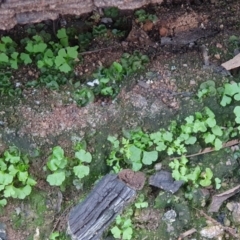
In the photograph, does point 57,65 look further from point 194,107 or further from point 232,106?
point 232,106

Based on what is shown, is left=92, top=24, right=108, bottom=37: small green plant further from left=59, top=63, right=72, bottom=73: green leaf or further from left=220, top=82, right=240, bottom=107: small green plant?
left=220, top=82, right=240, bottom=107: small green plant

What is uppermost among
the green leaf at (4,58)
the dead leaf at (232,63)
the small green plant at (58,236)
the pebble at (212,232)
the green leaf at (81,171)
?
the green leaf at (4,58)

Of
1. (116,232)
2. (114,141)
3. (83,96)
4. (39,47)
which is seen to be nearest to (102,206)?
(116,232)

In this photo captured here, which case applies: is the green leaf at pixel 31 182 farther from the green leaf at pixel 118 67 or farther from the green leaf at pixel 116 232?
the green leaf at pixel 118 67

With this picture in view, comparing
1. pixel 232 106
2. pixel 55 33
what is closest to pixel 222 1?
pixel 232 106

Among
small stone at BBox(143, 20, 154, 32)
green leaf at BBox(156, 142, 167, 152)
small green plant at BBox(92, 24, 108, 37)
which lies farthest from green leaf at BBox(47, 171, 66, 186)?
small stone at BBox(143, 20, 154, 32)

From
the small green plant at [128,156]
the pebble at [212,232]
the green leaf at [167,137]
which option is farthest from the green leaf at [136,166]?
the pebble at [212,232]
